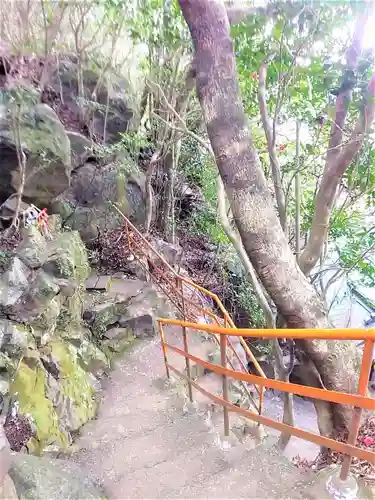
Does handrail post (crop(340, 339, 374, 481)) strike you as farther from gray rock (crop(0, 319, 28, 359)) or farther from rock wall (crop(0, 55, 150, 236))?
rock wall (crop(0, 55, 150, 236))

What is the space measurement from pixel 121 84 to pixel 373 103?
6.13 m

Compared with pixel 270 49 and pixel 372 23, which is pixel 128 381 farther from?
pixel 372 23

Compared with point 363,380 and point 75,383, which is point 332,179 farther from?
point 75,383

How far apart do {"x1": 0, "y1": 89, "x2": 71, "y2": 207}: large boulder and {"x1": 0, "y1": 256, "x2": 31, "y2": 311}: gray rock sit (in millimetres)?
1683

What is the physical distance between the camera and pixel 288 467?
2293 mm

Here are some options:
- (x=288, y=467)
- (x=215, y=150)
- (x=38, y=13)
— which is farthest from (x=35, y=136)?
(x=288, y=467)

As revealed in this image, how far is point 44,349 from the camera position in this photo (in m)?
3.69

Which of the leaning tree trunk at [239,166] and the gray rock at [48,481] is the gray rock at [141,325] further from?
the leaning tree trunk at [239,166]

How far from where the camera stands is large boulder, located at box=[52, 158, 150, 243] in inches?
248

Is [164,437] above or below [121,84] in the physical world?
below

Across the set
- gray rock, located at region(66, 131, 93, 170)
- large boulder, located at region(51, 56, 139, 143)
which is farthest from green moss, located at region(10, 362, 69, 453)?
large boulder, located at region(51, 56, 139, 143)

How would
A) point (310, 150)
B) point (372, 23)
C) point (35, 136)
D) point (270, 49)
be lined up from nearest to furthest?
point (372, 23) < point (270, 49) < point (310, 150) < point (35, 136)

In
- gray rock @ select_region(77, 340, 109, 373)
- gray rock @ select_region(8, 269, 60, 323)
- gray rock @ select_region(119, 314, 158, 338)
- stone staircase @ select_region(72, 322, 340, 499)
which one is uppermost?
gray rock @ select_region(8, 269, 60, 323)

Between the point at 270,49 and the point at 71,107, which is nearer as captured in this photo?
the point at 270,49
